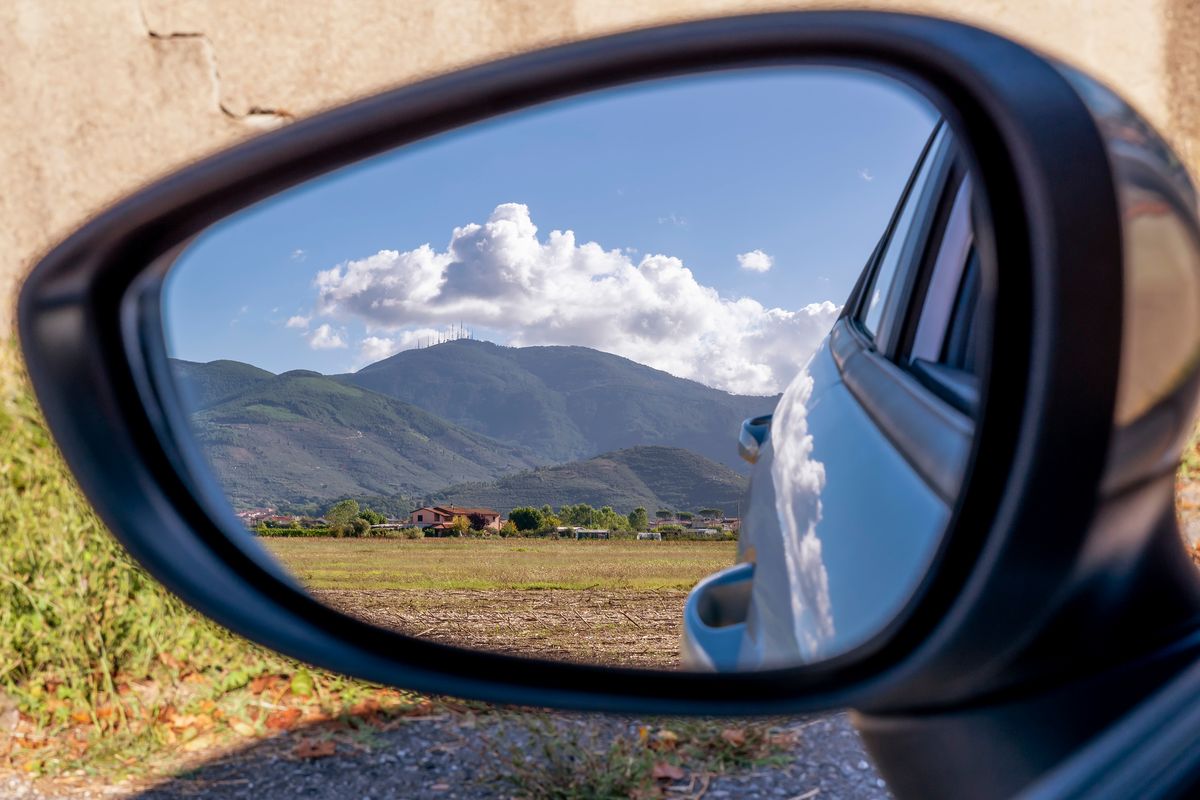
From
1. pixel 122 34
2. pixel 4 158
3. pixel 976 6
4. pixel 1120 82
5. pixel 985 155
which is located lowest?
pixel 985 155

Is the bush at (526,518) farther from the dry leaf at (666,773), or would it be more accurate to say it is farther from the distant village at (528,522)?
the dry leaf at (666,773)

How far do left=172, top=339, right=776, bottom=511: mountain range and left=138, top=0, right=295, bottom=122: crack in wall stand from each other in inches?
171

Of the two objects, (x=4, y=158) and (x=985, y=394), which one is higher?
(x=4, y=158)

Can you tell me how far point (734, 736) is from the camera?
10.5 ft

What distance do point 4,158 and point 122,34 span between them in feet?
2.99

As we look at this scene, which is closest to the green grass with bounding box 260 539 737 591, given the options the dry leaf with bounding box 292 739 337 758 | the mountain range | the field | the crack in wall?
the field

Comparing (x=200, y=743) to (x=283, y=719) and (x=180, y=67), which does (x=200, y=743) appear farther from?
(x=180, y=67)

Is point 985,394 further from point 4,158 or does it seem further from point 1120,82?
point 4,158

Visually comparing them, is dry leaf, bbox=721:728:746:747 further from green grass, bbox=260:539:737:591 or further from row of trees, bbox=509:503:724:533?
row of trees, bbox=509:503:724:533

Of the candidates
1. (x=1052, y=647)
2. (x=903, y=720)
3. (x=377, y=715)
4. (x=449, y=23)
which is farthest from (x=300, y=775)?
(x=449, y=23)

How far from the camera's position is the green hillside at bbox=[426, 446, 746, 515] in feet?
3.23

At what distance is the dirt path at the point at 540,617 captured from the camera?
5.14 feet

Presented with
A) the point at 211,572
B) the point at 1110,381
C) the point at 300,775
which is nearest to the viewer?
the point at 1110,381

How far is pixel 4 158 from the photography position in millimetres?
5352
